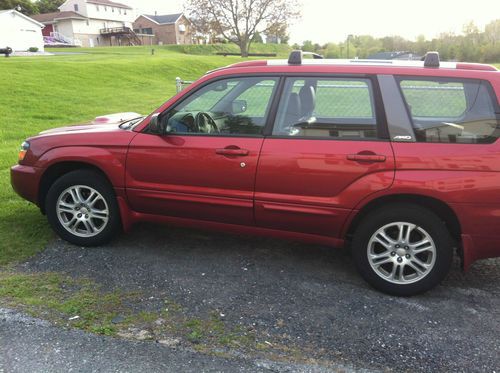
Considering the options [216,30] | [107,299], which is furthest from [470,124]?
[216,30]

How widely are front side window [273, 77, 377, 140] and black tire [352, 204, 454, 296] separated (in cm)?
68

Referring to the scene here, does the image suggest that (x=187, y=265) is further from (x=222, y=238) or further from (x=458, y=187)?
(x=458, y=187)

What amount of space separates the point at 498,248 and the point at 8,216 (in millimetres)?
4679

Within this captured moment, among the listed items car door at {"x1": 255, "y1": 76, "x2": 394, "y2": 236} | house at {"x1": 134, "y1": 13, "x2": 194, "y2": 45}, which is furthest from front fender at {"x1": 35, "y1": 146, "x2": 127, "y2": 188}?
house at {"x1": 134, "y1": 13, "x2": 194, "y2": 45}

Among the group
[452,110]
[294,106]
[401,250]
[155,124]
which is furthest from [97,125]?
Answer: [452,110]

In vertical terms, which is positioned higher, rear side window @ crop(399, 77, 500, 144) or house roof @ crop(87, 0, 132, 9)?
house roof @ crop(87, 0, 132, 9)

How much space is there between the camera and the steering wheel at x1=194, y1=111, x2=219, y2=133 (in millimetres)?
3863

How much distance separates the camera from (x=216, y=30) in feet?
158

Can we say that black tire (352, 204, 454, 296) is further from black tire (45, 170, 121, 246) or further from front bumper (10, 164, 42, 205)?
front bumper (10, 164, 42, 205)

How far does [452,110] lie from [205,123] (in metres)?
1.96

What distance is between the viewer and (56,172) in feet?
14.2

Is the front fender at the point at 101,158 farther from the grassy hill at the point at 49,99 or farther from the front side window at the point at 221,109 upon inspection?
the grassy hill at the point at 49,99

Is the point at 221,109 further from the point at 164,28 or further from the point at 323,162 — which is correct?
the point at 164,28

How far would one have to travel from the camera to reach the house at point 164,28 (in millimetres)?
81500
